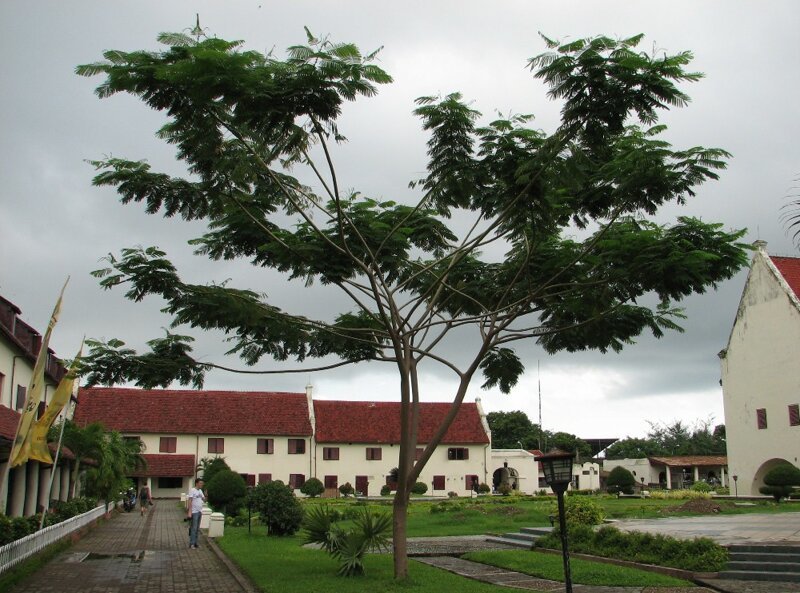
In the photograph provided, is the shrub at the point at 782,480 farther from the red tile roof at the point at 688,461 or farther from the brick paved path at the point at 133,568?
the red tile roof at the point at 688,461

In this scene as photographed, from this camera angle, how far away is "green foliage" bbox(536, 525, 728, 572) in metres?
13.7

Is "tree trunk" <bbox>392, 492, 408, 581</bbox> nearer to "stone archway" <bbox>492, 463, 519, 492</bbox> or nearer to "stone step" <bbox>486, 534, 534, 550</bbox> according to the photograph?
"stone step" <bbox>486, 534, 534, 550</bbox>

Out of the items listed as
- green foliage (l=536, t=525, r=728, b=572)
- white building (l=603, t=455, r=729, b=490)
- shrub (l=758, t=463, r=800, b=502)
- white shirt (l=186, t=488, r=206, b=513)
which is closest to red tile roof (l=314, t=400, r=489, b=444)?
white building (l=603, t=455, r=729, b=490)

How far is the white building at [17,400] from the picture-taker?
2286 centimetres

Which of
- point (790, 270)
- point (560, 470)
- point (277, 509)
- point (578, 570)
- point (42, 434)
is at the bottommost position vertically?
point (578, 570)

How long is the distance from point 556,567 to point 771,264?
83.6 feet

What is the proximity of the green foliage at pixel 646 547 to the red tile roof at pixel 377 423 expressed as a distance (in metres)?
41.3

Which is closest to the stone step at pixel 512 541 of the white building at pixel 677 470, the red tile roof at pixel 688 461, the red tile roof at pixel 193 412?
the red tile roof at pixel 193 412

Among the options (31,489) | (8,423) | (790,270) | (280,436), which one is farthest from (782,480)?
(280,436)

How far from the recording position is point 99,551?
19.9 m

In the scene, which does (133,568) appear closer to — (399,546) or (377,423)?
(399,546)

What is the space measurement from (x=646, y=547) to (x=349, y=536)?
5665 millimetres

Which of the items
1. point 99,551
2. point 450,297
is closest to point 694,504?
point 450,297

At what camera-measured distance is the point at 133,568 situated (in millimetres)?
16359
